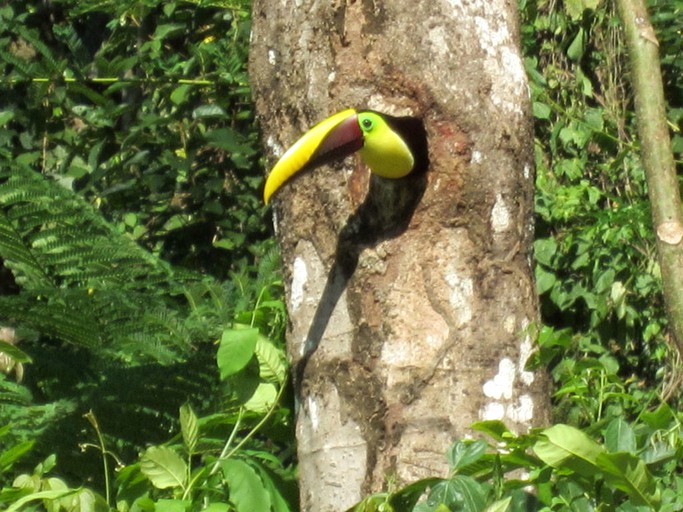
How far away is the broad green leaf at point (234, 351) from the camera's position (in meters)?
1.80

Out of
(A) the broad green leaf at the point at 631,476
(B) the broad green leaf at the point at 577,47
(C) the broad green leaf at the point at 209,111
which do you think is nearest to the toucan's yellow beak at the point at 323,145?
(A) the broad green leaf at the point at 631,476

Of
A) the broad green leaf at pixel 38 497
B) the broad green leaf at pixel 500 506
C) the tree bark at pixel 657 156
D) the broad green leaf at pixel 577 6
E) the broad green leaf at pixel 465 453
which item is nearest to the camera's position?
the broad green leaf at pixel 500 506

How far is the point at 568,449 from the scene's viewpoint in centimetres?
131

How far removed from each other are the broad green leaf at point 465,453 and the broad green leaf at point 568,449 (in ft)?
0.22

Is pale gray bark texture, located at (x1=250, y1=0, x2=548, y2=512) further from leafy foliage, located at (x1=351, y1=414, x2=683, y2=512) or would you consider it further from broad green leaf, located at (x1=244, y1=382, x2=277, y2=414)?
leafy foliage, located at (x1=351, y1=414, x2=683, y2=512)

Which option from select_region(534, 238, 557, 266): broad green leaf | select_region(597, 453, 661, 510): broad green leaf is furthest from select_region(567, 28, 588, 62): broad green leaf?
select_region(597, 453, 661, 510): broad green leaf

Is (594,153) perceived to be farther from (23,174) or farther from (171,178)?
(23,174)

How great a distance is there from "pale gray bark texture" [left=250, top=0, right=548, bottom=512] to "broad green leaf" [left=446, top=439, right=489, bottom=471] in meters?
0.38

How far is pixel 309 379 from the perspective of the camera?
1874mm

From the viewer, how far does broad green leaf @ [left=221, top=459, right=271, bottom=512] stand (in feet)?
5.42

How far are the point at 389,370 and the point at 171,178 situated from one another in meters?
2.65

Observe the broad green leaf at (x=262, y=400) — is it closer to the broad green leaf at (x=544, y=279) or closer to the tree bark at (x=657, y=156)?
the tree bark at (x=657, y=156)

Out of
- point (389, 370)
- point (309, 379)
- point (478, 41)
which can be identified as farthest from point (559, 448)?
point (478, 41)

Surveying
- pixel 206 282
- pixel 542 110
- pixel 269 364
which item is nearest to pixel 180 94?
pixel 542 110
